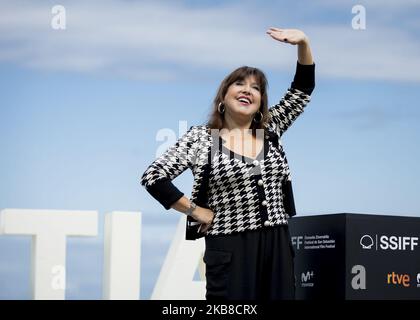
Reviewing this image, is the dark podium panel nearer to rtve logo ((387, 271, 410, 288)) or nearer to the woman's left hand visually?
rtve logo ((387, 271, 410, 288))

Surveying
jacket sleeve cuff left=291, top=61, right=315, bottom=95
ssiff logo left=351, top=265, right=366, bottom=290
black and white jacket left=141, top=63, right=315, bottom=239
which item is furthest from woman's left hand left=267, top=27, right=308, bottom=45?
ssiff logo left=351, top=265, right=366, bottom=290

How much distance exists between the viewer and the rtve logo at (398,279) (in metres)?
4.05

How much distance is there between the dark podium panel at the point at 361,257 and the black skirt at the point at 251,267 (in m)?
0.50

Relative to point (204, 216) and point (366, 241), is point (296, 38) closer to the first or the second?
point (204, 216)

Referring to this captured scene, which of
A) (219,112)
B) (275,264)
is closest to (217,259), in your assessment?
(275,264)

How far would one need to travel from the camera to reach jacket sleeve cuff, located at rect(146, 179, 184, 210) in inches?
142

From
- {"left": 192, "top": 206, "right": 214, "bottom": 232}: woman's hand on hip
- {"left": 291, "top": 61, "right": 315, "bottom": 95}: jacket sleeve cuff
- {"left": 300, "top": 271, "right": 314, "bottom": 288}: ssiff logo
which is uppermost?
{"left": 291, "top": 61, "right": 315, "bottom": 95}: jacket sleeve cuff

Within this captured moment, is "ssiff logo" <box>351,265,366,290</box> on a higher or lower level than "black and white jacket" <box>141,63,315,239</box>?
lower

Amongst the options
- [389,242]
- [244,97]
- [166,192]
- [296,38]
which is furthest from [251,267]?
[296,38]

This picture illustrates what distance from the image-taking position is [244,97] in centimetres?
363

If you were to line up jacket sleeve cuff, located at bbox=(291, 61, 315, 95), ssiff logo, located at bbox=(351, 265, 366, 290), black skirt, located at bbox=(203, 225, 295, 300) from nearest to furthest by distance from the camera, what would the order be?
black skirt, located at bbox=(203, 225, 295, 300) < jacket sleeve cuff, located at bbox=(291, 61, 315, 95) < ssiff logo, located at bbox=(351, 265, 366, 290)

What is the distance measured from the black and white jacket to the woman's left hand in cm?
35
